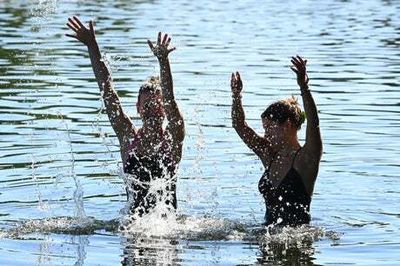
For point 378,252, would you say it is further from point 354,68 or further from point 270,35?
point 270,35

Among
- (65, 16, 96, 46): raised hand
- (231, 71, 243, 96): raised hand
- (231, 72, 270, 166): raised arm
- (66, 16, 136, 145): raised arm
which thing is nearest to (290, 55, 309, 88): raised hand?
(231, 71, 243, 96): raised hand

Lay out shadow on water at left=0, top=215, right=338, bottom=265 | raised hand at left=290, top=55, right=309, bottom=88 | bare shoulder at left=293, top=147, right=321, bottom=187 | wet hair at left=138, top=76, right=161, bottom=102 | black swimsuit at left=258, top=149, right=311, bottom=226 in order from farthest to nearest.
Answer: wet hair at left=138, top=76, right=161, bottom=102 → black swimsuit at left=258, top=149, right=311, bottom=226 → bare shoulder at left=293, top=147, right=321, bottom=187 → shadow on water at left=0, top=215, right=338, bottom=265 → raised hand at left=290, top=55, right=309, bottom=88

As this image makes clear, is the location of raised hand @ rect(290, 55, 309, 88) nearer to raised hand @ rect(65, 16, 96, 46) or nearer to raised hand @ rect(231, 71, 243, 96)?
raised hand @ rect(231, 71, 243, 96)

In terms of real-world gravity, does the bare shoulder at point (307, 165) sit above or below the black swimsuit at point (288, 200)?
above

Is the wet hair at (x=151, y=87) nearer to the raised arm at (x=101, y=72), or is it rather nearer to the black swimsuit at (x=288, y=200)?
the raised arm at (x=101, y=72)

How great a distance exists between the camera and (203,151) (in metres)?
16.0

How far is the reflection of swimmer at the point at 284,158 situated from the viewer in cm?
1098

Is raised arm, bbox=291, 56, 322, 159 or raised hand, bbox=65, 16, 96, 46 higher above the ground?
raised hand, bbox=65, 16, 96, 46

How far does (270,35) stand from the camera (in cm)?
3406

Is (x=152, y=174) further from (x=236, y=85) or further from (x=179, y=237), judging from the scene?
(x=236, y=85)

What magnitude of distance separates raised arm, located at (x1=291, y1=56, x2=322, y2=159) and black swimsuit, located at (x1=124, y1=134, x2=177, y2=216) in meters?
1.36

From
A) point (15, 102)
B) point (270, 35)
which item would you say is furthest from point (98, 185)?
point (270, 35)

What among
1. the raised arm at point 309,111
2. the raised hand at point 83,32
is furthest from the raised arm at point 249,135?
the raised hand at point 83,32

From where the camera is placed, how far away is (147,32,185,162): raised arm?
1074 cm
